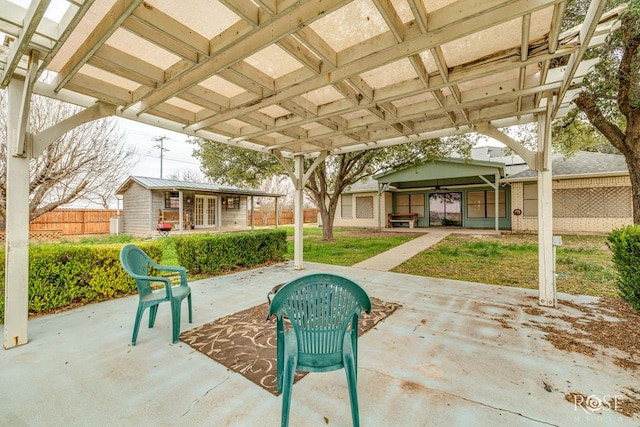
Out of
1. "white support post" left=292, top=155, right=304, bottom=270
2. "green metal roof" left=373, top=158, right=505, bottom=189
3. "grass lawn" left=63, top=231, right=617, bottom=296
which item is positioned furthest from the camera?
"green metal roof" left=373, top=158, right=505, bottom=189

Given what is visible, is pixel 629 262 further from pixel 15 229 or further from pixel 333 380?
pixel 15 229

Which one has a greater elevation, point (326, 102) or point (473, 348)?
point (326, 102)

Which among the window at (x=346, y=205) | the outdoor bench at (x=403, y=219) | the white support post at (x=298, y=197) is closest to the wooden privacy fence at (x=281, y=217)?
the window at (x=346, y=205)

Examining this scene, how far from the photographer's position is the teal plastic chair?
1677mm

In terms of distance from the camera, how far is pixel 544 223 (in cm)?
402

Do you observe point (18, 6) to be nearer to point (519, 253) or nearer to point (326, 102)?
point (326, 102)

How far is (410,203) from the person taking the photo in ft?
61.0

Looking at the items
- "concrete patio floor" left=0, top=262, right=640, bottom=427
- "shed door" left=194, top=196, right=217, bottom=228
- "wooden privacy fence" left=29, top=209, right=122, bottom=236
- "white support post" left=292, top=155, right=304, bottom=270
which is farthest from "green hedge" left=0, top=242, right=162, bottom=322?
"wooden privacy fence" left=29, top=209, right=122, bottom=236

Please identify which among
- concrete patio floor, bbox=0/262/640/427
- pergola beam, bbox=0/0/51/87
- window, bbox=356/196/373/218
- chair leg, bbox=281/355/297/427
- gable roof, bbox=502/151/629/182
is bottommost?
concrete patio floor, bbox=0/262/640/427

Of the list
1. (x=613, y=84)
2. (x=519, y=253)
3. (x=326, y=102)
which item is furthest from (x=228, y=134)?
(x=519, y=253)

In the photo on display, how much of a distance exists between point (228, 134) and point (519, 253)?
885 cm

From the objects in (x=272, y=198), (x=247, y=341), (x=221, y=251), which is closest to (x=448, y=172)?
(x=221, y=251)

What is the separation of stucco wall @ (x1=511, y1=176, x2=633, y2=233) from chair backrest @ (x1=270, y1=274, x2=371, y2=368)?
49.7 ft

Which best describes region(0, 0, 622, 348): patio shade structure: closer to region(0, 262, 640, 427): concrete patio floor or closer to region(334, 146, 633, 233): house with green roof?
region(0, 262, 640, 427): concrete patio floor
